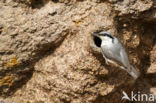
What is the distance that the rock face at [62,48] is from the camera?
8.41 ft

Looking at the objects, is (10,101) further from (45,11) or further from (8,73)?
(45,11)

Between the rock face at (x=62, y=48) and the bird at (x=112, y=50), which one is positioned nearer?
the bird at (x=112, y=50)

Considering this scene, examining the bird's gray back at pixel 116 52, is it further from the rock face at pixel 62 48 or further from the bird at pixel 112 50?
the rock face at pixel 62 48

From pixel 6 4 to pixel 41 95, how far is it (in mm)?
1123

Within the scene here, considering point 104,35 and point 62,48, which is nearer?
point 104,35

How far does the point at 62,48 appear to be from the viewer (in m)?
2.69

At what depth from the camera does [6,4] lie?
2.69 metres

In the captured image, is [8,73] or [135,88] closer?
[8,73]

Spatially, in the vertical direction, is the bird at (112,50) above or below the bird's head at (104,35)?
below

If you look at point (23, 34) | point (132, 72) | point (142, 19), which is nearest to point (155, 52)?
point (142, 19)

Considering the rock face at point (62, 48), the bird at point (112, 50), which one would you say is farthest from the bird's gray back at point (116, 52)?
the rock face at point (62, 48)

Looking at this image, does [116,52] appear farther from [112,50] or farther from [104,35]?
[104,35]

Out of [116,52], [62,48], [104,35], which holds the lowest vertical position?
[62,48]

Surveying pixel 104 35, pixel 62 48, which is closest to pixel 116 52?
pixel 104 35
